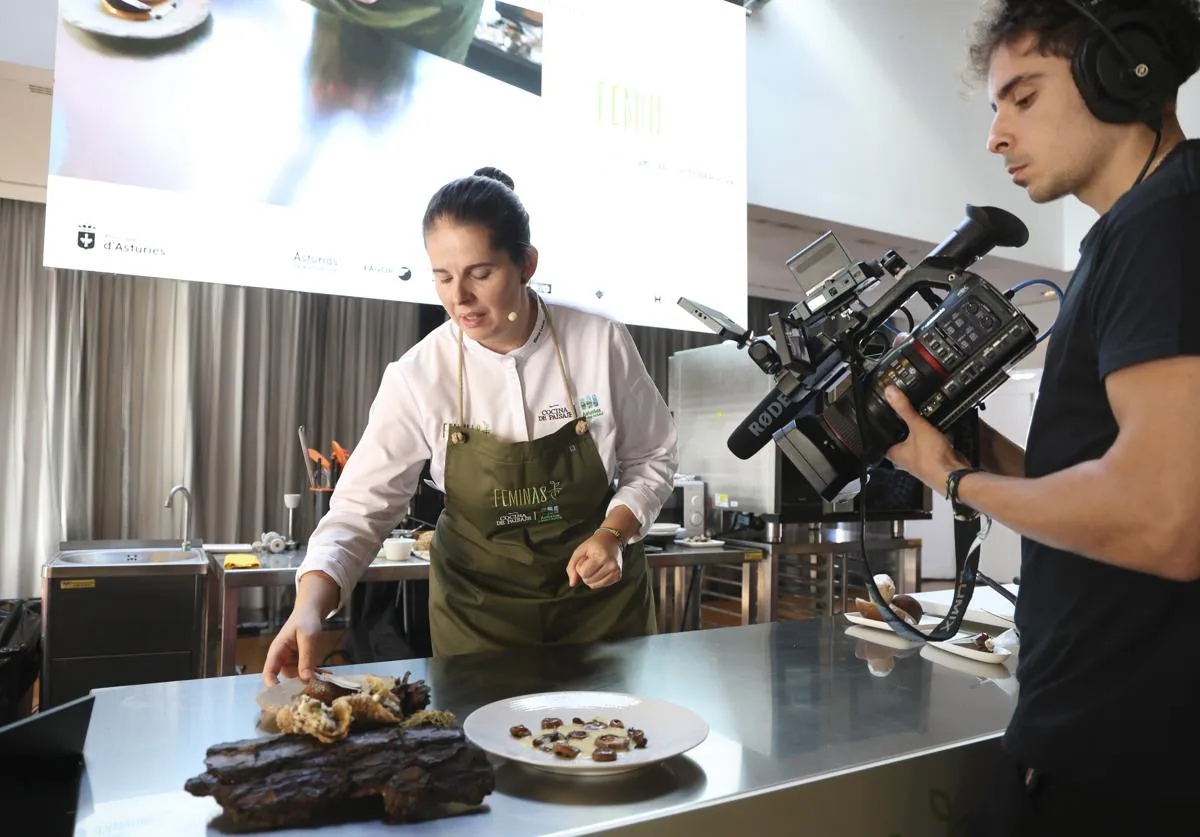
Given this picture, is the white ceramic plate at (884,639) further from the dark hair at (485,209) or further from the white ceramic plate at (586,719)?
the dark hair at (485,209)

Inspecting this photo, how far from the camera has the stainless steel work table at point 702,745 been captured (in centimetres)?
67

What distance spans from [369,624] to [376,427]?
223cm

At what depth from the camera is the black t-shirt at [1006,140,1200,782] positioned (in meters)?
0.63

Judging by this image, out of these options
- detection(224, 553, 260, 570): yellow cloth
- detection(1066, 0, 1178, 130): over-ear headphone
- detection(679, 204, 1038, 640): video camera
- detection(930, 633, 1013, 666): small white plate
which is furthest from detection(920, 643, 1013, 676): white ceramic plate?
detection(224, 553, 260, 570): yellow cloth

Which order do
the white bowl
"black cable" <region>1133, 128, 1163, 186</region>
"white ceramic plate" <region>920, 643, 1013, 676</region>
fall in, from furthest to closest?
the white bowl
"white ceramic plate" <region>920, 643, 1013, 676</region>
"black cable" <region>1133, 128, 1163, 186</region>

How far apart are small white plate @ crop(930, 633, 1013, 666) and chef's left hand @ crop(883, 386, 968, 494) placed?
0.52m

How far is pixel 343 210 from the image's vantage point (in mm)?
2531

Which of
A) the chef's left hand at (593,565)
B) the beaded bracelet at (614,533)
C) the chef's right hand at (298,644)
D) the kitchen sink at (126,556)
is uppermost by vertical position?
the beaded bracelet at (614,533)

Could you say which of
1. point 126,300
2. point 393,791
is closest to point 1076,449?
point 393,791

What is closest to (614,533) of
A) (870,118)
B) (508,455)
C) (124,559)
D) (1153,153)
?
(508,455)

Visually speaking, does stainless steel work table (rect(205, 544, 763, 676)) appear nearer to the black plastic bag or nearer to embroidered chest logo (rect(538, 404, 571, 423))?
the black plastic bag

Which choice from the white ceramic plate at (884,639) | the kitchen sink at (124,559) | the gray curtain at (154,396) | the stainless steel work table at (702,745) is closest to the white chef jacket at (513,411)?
the stainless steel work table at (702,745)

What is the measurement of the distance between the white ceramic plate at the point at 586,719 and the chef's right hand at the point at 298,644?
233mm

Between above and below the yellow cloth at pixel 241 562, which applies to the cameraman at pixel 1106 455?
above
